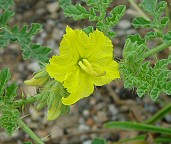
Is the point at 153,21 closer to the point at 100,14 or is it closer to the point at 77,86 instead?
the point at 100,14

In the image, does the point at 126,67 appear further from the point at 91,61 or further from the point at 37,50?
the point at 37,50

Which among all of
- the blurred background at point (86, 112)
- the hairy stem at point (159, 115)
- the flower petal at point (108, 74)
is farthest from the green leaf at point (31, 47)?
the hairy stem at point (159, 115)

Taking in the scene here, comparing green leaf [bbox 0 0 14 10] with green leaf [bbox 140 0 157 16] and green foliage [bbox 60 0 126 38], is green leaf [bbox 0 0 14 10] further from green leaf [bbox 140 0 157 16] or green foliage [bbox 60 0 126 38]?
green leaf [bbox 140 0 157 16]

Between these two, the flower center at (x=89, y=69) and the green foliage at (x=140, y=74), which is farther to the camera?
the green foliage at (x=140, y=74)

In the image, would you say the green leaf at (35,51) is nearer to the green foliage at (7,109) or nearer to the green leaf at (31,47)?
the green leaf at (31,47)

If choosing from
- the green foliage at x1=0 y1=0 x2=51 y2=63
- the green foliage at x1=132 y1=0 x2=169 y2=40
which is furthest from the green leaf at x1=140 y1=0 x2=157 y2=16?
the green foliage at x1=0 y1=0 x2=51 y2=63

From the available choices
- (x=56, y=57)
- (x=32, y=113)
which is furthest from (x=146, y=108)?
(x=56, y=57)
